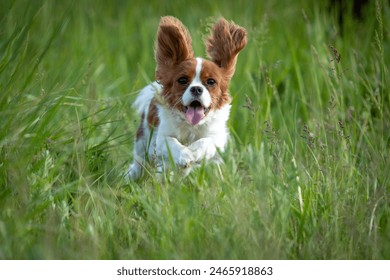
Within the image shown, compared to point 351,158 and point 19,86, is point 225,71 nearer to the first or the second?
point 351,158

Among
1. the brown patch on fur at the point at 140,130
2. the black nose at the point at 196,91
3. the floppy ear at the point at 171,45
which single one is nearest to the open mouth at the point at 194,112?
the black nose at the point at 196,91

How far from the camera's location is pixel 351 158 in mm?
4410

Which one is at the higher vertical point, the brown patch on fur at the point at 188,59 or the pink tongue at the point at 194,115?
the brown patch on fur at the point at 188,59

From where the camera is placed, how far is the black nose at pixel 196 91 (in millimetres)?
4582

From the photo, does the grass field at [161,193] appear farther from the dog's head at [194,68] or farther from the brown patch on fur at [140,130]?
the dog's head at [194,68]

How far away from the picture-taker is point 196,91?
4582 millimetres

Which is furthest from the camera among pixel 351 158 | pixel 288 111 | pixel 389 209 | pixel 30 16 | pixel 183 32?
pixel 288 111

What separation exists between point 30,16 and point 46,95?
491 millimetres

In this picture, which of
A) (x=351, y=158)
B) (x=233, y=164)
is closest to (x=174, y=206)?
(x=233, y=164)

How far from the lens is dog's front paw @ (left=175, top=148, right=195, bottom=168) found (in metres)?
4.60

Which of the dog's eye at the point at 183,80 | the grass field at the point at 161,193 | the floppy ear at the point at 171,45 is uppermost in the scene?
the floppy ear at the point at 171,45

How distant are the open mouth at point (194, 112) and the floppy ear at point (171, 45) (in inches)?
14.8

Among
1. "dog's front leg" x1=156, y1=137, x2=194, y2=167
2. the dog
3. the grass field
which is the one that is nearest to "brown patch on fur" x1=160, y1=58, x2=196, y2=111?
the dog

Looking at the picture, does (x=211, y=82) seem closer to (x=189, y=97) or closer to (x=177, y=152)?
(x=189, y=97)
